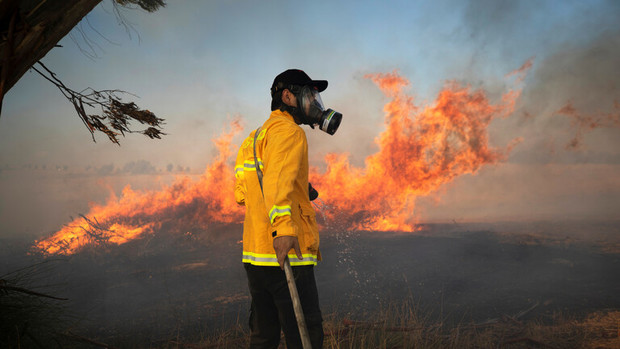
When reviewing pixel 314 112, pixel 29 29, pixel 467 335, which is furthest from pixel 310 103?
pixel 467 335

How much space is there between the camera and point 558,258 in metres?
12.0

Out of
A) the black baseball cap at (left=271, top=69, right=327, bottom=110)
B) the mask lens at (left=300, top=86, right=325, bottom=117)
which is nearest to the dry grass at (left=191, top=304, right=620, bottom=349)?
the mask lens at (left=300, top=86, right=325, bottom=117)

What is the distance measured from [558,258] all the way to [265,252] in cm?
1309

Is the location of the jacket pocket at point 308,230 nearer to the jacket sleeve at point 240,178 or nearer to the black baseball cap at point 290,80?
the jacket sleeve at point 240,178

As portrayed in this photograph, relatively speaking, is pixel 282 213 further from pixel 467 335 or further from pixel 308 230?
pixel 467 335

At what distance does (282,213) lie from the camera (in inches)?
101

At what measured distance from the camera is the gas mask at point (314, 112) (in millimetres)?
3201

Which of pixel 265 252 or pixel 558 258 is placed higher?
pixel 265 252

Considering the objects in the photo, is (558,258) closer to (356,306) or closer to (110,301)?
(356,306)

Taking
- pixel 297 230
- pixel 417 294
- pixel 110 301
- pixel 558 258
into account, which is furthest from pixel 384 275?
pixel 297 230

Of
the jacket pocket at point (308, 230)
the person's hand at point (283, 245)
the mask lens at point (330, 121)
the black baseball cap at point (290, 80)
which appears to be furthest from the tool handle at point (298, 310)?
the black baseball cap at point (290, 80)

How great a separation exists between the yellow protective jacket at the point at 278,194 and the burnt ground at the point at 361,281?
237 centimetres

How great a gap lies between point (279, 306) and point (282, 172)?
1.13 m

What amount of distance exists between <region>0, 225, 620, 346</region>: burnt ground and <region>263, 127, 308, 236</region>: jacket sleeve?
8.84 ft
